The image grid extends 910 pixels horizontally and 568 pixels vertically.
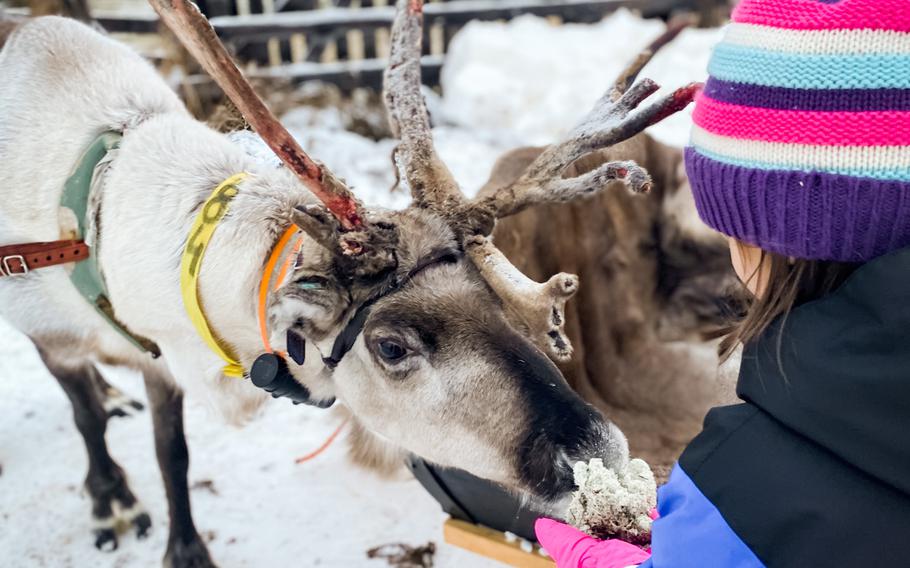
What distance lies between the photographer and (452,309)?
1.87 metres

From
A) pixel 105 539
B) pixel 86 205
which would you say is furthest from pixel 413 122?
pixel 105 539

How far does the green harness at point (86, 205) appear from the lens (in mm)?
2258

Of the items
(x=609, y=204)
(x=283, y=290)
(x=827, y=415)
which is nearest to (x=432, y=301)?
(x=283, y=290)

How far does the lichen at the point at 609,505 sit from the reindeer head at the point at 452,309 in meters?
0.08

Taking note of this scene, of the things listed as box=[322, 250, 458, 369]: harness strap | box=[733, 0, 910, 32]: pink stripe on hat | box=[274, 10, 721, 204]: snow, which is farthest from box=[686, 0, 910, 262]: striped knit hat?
box=[274, 10, 721, 204]: snow

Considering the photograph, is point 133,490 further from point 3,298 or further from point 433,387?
point 433,387

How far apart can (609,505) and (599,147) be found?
0.83 m

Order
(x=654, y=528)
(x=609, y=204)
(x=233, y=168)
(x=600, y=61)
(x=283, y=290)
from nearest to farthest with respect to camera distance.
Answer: (x=654, y=528)
(x=283, y=290)
(x=233, y=168)
(x=609, y=204)
(x=600, y=61)

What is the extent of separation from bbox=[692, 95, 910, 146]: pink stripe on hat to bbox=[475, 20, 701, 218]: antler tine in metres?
0.45

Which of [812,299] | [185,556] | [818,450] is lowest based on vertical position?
[185,556]

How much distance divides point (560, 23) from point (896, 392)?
7.47 meters

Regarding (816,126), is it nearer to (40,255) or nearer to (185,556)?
(40,255)

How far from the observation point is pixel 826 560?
1.08m

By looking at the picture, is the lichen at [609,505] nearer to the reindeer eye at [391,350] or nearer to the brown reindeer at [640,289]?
the reindeer eye at [391,350]
